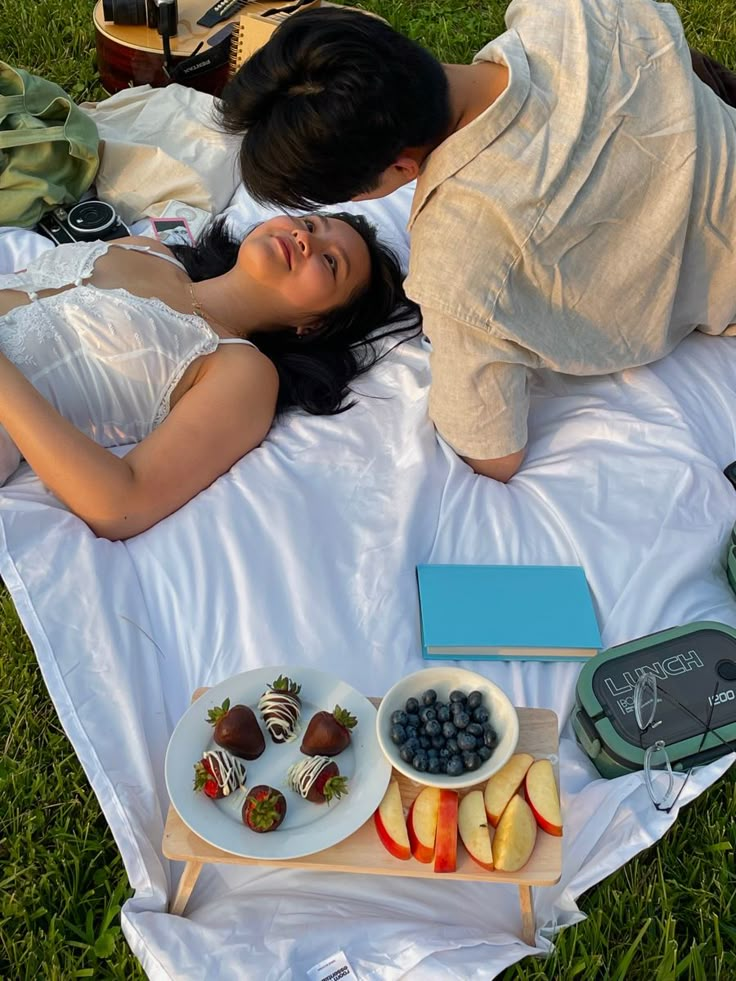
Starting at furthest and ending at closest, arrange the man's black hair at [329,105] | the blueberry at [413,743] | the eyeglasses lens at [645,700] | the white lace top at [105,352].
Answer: the white lace top at [105,352], the eyeglasses lens at [645,700], the man's black hair at [329,105], the blueberry at [413,743]

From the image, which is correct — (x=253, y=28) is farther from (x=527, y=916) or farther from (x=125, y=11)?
(x=527, y=916)

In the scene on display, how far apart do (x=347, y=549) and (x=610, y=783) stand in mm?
808

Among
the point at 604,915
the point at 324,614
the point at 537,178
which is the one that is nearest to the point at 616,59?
the point at 537,178

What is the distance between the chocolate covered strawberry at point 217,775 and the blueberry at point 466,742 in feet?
1.29

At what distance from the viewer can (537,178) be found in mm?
2133

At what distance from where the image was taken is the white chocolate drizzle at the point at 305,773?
170 cm

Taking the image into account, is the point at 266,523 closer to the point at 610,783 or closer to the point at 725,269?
the point at 610,783

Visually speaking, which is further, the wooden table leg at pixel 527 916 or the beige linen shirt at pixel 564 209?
the beige linen shirt at pixel 564 209

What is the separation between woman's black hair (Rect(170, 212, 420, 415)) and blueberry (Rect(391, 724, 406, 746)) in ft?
3.83

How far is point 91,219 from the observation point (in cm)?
322

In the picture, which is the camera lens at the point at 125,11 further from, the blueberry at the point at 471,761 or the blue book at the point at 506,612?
the blueberry at the point at 471,761

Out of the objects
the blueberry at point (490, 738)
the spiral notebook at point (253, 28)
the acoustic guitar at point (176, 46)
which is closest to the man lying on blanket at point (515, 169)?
the blueberry at point (490, 738)

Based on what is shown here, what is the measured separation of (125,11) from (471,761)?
3489 mm

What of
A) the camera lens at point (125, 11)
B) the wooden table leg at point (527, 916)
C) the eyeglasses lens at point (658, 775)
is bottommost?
the wooden table leg at point (527, 916)
